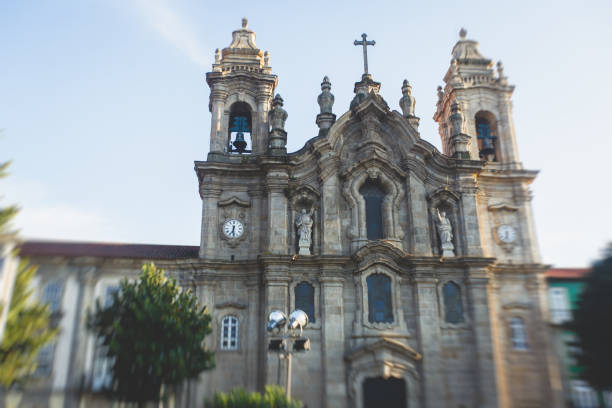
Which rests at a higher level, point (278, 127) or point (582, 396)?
point (278, 127)

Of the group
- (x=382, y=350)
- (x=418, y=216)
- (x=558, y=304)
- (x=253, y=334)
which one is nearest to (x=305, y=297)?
(x=253, y=334)

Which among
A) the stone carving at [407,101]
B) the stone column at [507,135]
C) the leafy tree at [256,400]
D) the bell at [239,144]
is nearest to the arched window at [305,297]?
the leafy tree at [256,400]

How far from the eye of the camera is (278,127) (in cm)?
2398

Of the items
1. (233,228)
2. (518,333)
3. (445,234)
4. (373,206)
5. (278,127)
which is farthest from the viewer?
(278,127)

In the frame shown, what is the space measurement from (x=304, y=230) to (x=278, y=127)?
490cm

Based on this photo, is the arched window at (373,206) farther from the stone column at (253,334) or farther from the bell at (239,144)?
the bell at (239,144)

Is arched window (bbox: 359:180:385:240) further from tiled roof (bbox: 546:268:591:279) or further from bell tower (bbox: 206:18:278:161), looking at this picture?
tiled roof (bbox: 546:268:591:279)

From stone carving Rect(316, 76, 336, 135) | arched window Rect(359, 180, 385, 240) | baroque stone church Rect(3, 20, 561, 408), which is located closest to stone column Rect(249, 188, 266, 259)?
baroque stone church Rect(3, 20, 561, 408)

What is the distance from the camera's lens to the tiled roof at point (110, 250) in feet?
55.7

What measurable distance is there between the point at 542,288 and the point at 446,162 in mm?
6546

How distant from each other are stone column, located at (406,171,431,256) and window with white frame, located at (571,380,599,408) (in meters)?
7.22

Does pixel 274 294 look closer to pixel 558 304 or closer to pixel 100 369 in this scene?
pixel 100 369

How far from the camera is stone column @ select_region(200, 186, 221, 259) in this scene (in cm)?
2205

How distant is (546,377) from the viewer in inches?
821
